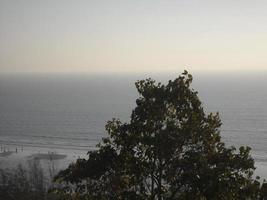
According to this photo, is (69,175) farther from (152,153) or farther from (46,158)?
(46,158)

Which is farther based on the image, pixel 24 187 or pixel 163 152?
pixel 24 187

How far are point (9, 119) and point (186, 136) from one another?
15043cm

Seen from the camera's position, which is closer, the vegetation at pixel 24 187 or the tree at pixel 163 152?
the tree at pixel 163 152

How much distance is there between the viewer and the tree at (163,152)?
1523cm

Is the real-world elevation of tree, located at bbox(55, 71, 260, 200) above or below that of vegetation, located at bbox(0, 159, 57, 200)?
above

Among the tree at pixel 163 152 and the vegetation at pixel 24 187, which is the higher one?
the tree at pixel 163 152

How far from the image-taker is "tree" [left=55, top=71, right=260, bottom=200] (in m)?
15.2

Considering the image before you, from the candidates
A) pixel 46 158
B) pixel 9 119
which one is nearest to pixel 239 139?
pixel 46 158

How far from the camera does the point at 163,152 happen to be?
15422mm

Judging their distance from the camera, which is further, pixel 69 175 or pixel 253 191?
pixel 69 175

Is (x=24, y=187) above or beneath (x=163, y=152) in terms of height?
beneath

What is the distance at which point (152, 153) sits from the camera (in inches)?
607

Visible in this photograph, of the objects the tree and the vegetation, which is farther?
the vegetation

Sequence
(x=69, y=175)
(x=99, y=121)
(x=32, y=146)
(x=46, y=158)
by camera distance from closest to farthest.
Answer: (x=69, y=175)
(x=46, y=158)
(x=32, y=146)
(x=99, y=121)
